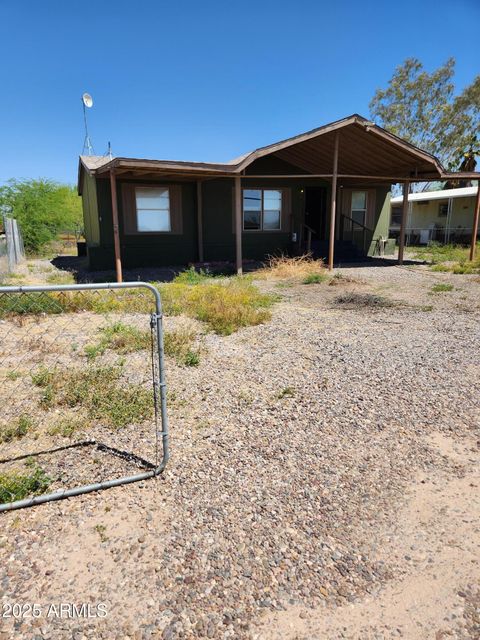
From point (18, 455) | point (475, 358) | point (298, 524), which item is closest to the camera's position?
point (298, 524)

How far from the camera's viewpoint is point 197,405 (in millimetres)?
4016

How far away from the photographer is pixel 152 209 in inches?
543

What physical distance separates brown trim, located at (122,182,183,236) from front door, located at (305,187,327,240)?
217 inches

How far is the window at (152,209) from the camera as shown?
44.4 ft

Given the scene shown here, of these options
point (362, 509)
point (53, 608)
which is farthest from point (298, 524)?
point (53, 608)

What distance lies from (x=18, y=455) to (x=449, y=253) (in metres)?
20.0

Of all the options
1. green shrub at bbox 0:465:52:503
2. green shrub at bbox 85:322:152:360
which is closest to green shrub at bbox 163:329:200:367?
green shrub at bbox 85:322:152:360

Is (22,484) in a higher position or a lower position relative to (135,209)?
lower

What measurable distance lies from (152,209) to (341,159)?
6643 millimetres

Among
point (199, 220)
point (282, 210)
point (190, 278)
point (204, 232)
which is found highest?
point (282, 210)

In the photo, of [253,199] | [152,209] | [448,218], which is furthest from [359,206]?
[448,218]

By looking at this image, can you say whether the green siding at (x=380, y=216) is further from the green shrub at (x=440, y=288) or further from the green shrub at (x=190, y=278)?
the green shrub at (x=190, y=278)

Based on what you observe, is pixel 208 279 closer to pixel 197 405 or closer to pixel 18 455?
pixel 197 405

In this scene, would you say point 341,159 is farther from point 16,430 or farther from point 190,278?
point 16,430
